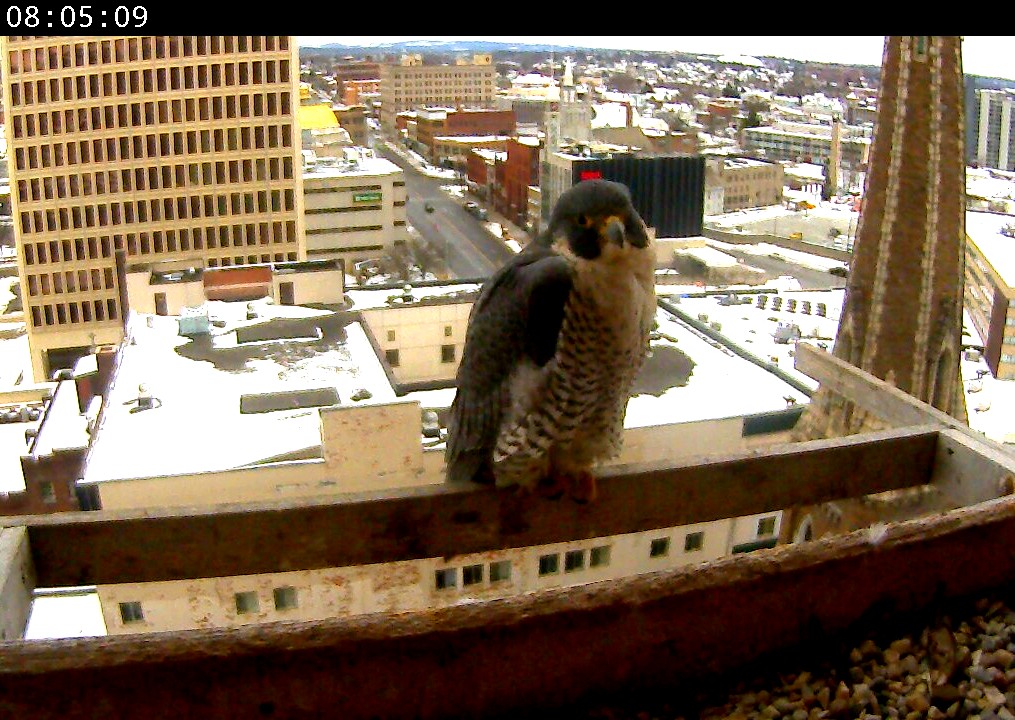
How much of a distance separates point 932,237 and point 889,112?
1.03 meters

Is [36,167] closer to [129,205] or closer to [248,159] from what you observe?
[129,205]

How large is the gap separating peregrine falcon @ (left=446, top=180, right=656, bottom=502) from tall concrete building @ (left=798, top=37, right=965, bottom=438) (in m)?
5.83

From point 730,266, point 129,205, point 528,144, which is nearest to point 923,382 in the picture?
point 730,266

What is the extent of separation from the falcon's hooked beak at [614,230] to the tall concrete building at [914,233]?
615 centimetres

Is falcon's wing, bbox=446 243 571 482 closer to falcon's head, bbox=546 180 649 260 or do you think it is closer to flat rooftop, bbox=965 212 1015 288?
falcon's head, bbox=546 180 649 260

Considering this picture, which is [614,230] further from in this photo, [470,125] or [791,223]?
[470,125]

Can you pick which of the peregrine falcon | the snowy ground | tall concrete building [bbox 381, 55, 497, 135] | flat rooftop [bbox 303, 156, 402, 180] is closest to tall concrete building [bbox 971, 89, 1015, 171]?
the snowy ground

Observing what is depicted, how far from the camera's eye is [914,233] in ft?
25.3

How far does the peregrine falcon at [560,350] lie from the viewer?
7.73ft

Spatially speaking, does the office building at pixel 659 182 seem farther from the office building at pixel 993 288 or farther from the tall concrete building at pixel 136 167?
the tall concrete building at pixel 136 167

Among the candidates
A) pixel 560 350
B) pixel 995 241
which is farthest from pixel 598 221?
pixel 995 241
